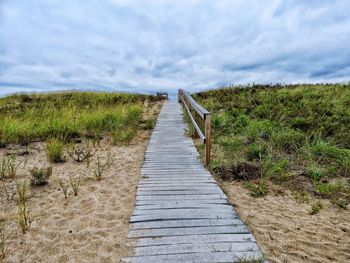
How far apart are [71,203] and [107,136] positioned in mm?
5071

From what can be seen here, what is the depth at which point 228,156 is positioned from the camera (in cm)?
666

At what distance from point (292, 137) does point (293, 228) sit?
4.22 m

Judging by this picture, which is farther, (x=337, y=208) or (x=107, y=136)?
(x=107, y=136)

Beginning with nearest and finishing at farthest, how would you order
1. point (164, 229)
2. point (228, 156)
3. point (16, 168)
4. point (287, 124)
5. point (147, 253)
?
point (147, 253) < point (164, 229) < point (16, 168) < point (228, 156) < point (287, 124)

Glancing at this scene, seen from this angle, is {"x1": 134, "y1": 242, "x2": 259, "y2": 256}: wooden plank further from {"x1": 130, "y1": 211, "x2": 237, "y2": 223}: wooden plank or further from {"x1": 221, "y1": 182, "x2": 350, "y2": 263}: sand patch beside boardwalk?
{"x1": 130, "y1": 211, "x2": 237, "y2": 223}: wooden plank

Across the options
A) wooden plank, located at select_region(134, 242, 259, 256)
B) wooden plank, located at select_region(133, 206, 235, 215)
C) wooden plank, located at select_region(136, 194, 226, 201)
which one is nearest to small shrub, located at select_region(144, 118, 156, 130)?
wooden plank, located at select_region(136, 194, 226, 201)

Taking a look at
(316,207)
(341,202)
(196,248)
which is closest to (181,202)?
(196,248)

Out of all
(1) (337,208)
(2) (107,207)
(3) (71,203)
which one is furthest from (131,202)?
(1) (337,208)

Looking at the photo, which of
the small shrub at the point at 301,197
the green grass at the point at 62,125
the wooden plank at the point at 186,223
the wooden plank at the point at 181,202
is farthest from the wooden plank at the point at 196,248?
the green grass at the point at 62,125

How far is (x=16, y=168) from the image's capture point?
5742 millimetres

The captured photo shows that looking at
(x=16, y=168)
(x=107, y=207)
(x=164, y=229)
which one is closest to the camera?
(x=164, y=229)

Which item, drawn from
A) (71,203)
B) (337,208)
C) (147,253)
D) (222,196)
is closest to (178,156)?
(222,196)

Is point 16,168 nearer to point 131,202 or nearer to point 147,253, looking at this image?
point 131,202

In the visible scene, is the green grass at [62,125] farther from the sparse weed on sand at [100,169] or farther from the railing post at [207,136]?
the railing post at [207,136]
